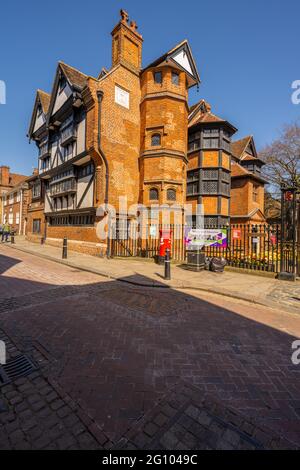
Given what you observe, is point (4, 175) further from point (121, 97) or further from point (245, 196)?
point (245, 196)

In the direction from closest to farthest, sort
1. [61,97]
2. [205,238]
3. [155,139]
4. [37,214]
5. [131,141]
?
1. [205,238]
2. [155,139]
3. [131,141]
4. [61,97]
5. [37,214]

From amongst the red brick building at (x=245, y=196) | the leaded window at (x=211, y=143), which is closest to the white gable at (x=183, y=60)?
the leaded window at (x=211, y=143)

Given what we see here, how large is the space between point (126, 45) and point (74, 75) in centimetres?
Answer: 495

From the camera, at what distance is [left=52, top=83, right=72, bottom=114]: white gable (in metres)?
17.9

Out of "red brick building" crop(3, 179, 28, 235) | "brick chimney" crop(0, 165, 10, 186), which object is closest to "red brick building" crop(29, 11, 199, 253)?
"red brick building" crop(3, 179, 28, 235)

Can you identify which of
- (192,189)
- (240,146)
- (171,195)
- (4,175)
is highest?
(4,175)

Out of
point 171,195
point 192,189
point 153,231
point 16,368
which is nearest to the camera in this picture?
point 16,368

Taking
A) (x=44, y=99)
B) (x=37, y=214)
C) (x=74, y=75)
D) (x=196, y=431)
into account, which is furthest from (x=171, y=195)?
(x=44, y=99)

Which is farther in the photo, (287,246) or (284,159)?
(284,159)

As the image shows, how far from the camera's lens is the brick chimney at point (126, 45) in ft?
56.2

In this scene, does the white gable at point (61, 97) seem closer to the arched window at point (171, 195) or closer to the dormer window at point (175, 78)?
the dormer window at point (175, 78)

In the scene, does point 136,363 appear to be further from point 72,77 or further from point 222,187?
point 72,77

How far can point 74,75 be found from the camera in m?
18.4
